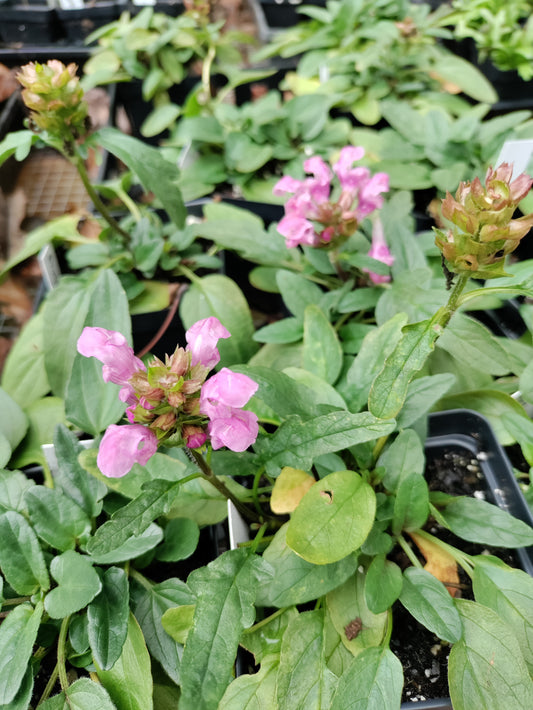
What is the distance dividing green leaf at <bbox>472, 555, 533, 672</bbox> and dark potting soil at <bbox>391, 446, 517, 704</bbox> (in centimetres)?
5

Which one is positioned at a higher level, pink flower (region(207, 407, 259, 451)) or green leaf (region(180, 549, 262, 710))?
pink flower (region(207, 407, 259, 451))

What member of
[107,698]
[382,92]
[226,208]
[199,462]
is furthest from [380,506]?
[382,92]

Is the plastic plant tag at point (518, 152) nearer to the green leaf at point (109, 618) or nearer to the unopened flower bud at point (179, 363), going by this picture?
the unopened flower bud at point (179, 363)

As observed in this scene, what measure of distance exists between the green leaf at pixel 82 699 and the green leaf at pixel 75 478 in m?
0.20

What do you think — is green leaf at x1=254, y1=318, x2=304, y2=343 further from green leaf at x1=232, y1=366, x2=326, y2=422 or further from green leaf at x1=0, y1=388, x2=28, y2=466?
green leaf at x1=0, y1=388, x2=28, y2=466

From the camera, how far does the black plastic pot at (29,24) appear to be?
1.98 metres

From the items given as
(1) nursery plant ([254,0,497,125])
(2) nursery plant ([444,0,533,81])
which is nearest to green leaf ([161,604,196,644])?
(1) nursery plant ([254,0,497,125])

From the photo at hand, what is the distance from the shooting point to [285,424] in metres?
0.62

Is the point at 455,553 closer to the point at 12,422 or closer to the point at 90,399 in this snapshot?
the point at 90,399

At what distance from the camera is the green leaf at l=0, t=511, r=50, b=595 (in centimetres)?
66

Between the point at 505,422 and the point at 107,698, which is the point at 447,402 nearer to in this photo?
the point at 505,422

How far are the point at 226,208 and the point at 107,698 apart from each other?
0.88 meters

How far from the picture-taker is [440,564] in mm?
730

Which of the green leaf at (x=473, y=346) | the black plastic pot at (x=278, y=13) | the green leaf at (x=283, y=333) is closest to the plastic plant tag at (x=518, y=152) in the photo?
the green leaf at (x=473, y=346)
